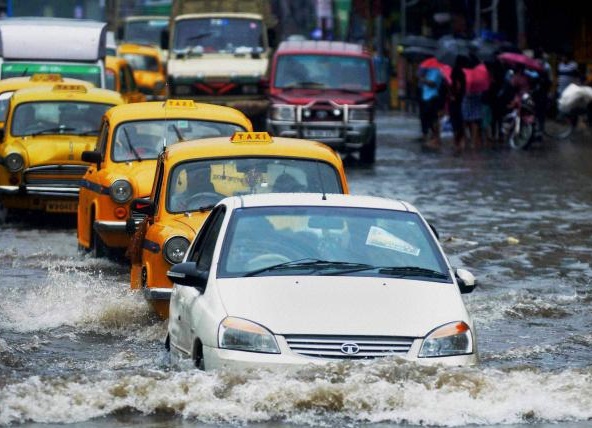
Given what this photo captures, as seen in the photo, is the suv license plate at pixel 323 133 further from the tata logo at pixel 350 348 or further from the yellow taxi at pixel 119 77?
the tata logo at pixel 350 348

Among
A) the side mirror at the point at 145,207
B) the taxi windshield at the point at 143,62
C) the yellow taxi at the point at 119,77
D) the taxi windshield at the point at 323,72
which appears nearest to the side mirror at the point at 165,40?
the yellow taxi at the point at 119,77

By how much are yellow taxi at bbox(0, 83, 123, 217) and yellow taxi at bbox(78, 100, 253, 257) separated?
99.0 inches

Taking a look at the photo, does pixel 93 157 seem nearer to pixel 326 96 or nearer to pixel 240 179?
pixel 240 179

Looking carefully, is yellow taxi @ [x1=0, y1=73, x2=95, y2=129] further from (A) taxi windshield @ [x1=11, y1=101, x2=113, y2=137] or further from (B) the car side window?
(B) the car side window

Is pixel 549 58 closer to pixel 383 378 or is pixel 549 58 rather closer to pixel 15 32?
pixel 15 32

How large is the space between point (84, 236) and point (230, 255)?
8.35 m

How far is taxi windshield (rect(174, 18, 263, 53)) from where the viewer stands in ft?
117

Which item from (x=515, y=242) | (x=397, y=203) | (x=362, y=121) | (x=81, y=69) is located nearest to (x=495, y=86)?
(x=362, y=121)

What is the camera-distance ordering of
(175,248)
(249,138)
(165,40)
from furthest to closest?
(165,40), (249,138), (175,248)

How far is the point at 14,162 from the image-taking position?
20562 millimetres

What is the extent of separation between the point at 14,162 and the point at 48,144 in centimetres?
46

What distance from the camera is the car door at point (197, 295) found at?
30.9ft

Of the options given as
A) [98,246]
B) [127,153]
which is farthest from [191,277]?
[127,153]

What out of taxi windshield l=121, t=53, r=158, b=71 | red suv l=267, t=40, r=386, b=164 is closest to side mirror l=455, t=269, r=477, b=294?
red suv l=267, t=40, r=386, b=164
